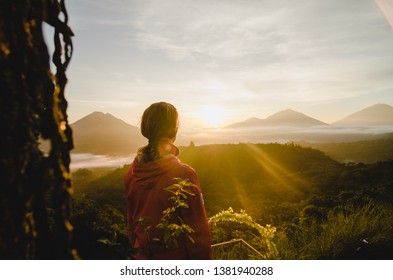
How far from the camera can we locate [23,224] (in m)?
0.98

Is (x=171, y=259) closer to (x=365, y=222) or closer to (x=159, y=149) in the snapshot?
(x=159, y=149)

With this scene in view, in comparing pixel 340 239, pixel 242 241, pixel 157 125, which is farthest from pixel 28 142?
pixel 340 239

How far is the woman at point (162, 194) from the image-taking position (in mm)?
1915

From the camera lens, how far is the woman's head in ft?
6.73

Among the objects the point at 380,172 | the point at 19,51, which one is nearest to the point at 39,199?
the point at 19,51

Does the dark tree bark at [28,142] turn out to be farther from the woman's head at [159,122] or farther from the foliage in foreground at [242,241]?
the foliage in foreground at [242,241]

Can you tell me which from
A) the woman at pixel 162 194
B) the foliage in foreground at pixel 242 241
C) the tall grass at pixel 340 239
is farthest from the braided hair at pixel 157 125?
the tall grass at pixel 340 239

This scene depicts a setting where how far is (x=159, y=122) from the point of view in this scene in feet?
6.70

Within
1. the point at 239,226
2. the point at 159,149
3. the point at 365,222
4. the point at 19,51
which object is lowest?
the point at 239,226

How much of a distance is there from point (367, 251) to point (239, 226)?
1938mm

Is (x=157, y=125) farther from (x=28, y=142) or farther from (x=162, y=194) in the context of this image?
(x=28, y=142)

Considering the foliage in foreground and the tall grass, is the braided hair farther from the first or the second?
the tall grass

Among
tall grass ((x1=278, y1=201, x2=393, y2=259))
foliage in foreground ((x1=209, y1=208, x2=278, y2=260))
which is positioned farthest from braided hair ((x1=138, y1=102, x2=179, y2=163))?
tall grass ((x1=278, y1=201, x2=393, y2=259))

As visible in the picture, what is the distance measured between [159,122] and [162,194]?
1.61 ft
